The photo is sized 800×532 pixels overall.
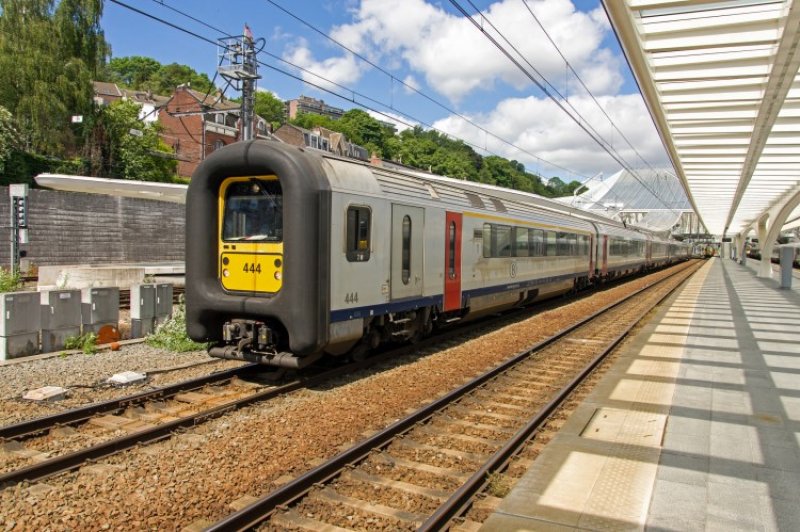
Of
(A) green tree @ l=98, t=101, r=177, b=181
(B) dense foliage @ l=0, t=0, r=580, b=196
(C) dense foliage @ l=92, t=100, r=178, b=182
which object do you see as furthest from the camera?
(A) green tree @ l=98, t=101, r=177, b=181

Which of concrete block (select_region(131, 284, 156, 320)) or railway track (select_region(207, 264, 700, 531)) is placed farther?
concrete block (select_region(131, 284, 156, 320))

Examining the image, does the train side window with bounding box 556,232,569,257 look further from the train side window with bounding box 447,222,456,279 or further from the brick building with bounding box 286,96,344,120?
the brick building with bounding box 286,96,344,120

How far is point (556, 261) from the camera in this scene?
62.4 ft

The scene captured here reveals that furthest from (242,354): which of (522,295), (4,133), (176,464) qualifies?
(4,133)

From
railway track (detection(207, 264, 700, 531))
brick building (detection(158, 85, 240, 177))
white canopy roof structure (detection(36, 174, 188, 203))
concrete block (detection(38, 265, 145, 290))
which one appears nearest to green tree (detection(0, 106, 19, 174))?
white canopy roof structure (detection(36, 174, 188, 203))

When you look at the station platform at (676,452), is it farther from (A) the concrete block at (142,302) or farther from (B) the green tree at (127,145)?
(B) the green tree at (127,145)

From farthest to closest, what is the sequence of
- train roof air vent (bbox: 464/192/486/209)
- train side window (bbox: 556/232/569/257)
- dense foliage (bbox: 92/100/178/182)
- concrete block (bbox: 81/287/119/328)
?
dense foliage (bbox: 92/100/178/182) → train side window (bbox: 556/232/569/257) → train roof air vent (bbox: 464/192/486/209) → concrete block (bbox: 81/287/119/328)

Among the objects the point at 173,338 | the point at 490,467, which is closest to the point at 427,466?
the point at 490,467

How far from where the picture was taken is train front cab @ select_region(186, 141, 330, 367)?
775 cm

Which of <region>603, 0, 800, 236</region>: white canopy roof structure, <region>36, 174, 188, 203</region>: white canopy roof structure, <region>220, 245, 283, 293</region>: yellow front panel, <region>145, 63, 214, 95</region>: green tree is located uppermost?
<region>145, 63, 214, 95</region>: green tree

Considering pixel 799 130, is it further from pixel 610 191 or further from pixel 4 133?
pixel 610 191

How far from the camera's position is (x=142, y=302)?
11.5 metres

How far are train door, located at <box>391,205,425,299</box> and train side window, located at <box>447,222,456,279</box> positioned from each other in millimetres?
1220

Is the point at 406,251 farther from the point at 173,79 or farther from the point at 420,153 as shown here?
the point at 173,79
